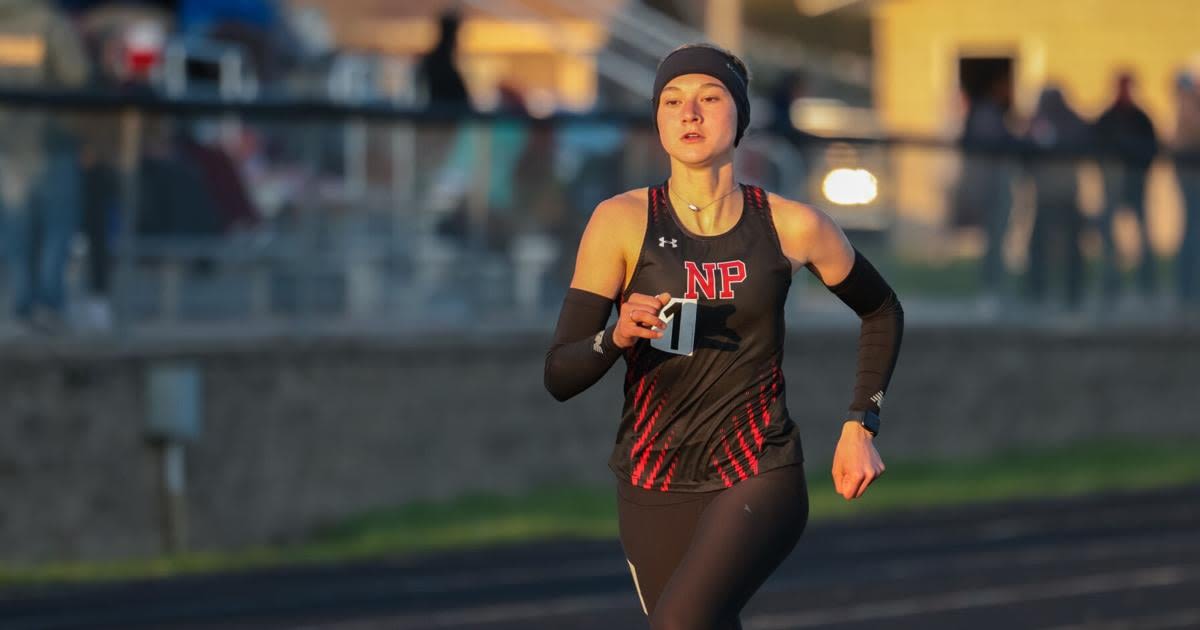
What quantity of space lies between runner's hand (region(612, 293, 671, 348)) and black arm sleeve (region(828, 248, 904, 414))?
90cm

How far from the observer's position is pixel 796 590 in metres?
12.2

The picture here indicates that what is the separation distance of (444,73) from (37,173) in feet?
11.0

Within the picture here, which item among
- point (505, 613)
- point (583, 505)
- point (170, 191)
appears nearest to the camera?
point (505, 613)

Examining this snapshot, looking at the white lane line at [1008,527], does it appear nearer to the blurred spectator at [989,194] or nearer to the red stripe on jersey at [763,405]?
the blurred spectator at [989,194]

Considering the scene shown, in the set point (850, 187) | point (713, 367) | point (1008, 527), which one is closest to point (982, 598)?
point (1008, 527)

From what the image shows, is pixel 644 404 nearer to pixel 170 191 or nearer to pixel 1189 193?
pixel 170 191

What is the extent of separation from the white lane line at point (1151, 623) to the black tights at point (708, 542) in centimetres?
567

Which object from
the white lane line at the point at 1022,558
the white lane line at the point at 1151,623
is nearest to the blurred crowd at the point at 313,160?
the white lane line at the point at 1022,558

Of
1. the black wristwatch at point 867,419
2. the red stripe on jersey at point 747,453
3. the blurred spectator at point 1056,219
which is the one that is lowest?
the blurred spectator at point 1056,219

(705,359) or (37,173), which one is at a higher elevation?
(705,359)

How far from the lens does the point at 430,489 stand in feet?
50.3

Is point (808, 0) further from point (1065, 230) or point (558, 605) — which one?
point (558, 605)

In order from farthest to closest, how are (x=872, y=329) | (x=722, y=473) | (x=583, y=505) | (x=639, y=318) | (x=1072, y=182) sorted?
(x=1072, y=182) → (x=583, y=505) → (x=872, y=329) → (x=722, y=473) → (x=639, y=318)

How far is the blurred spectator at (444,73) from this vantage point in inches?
612
